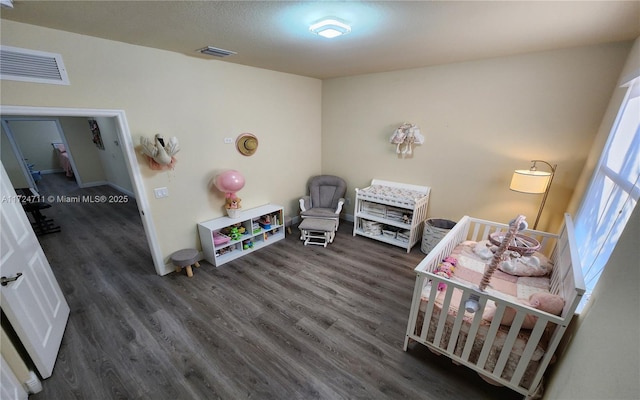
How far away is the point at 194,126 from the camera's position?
2920mm

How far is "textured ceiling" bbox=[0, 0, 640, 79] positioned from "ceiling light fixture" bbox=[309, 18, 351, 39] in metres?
0.04

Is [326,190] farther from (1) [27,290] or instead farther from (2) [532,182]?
(1) [27,290]

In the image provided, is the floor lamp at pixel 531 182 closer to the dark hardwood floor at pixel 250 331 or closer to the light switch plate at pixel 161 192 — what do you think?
the dark hardwood floor at pixel 250 331

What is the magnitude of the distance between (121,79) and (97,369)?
2537 mm

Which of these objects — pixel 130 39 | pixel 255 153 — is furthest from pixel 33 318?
pixel 255 153

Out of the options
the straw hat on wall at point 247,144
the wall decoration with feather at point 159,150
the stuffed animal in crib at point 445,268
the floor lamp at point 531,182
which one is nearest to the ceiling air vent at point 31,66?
the wall decoration with feather at point 159,150

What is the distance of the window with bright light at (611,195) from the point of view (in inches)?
53.1

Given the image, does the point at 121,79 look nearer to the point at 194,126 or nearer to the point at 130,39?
the point at 130,39

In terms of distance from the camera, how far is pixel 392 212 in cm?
370

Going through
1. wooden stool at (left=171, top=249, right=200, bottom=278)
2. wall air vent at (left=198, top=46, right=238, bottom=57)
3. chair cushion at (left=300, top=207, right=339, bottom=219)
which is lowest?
wooden stool at (left=171, top=249, right=200, bottom=278)

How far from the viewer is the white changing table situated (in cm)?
348

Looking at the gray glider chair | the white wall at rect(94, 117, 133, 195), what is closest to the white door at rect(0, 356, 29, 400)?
the gray glider chair

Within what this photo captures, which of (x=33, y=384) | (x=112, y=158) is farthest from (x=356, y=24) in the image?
(x=112, y=158)

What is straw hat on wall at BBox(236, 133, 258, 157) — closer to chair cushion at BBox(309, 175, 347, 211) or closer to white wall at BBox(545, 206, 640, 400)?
chair cushion at BBox(309, 175, 347, 211)
